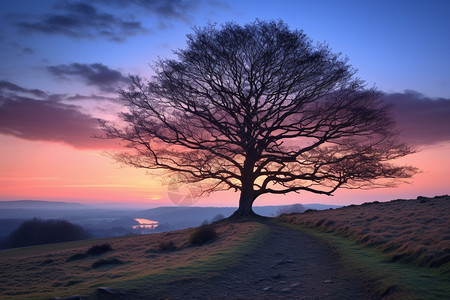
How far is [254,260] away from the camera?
39.8 ft

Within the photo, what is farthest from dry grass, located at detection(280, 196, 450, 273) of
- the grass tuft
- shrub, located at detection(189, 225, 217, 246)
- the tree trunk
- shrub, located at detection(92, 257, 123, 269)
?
the grass tuft

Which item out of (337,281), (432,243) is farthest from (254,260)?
(432,243)

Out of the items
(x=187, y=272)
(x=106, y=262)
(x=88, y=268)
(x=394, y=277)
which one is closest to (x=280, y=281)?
(x=187, y=272)

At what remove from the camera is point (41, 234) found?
213ft

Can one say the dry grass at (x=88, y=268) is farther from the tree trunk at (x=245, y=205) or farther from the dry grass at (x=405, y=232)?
the tree trunk at (x=245, y=205)

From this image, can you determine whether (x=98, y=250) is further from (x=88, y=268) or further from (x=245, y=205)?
(x=245, y=205)

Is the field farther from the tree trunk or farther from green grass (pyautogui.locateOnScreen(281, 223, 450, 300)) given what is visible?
the tree trunk

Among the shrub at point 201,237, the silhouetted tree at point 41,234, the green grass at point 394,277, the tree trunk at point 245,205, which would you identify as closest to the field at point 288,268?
the green grass at point 394,277

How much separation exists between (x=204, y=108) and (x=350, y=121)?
1247cm

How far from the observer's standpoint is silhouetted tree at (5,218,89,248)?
64.3m

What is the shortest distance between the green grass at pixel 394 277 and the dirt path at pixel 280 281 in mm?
440

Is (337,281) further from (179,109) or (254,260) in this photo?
(179,109)

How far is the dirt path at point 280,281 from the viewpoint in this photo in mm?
8273

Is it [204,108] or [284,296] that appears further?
[204,108]
